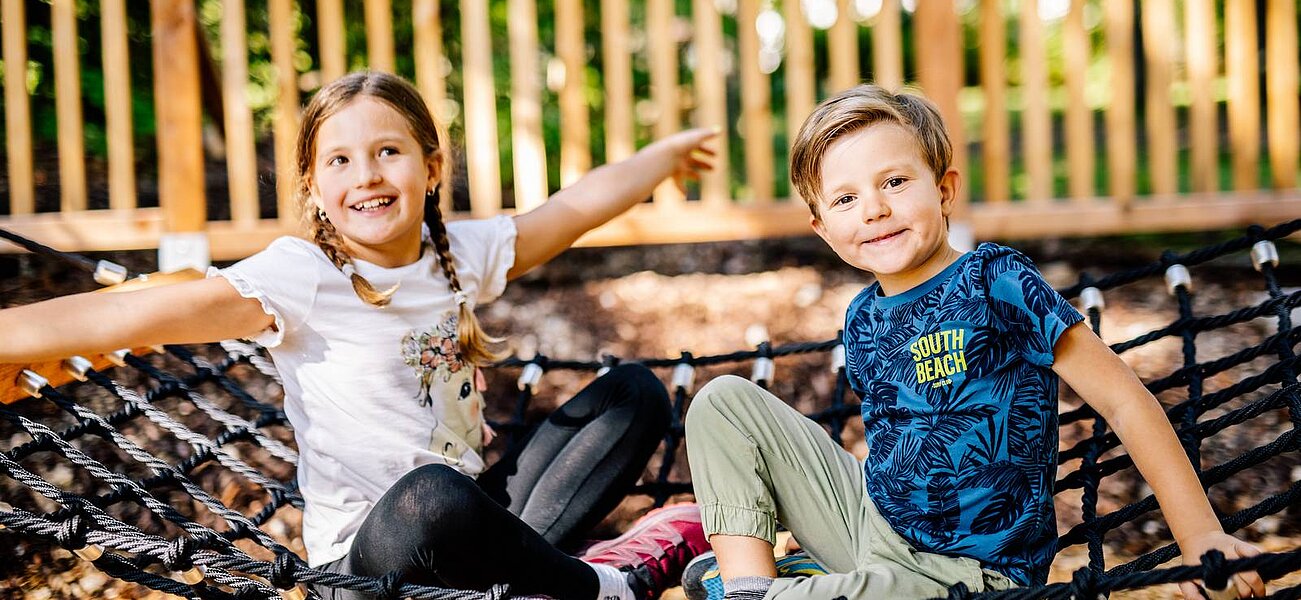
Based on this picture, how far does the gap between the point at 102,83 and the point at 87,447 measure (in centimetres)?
193

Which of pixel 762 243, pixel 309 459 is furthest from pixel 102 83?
pixel 309 459

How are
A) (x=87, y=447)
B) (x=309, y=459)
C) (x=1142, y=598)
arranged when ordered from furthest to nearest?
(x=87, y=447), (x=1142, y=598), (x=309, y=459)

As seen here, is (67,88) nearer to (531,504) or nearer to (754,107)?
(754,107)

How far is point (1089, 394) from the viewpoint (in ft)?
4.39

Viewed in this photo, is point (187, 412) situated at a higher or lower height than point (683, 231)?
lower

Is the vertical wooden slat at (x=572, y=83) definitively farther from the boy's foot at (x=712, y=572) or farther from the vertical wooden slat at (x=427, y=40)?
the boy's foot at (x=712, y=572)

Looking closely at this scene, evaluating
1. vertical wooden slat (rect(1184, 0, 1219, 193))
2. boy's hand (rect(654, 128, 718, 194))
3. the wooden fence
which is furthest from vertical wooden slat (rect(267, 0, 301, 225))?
vertical wooden slat (rect(1184, 0, 1219, 193))

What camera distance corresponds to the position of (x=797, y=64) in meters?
3.36

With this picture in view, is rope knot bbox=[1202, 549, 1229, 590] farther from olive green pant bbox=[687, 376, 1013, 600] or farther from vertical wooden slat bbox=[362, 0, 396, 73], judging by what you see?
vertical wooden slat bbox=[362, 0, 396, 73]

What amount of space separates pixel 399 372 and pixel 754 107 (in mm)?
1981

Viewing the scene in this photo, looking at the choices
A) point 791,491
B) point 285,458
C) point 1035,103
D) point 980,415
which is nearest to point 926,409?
point 980,415

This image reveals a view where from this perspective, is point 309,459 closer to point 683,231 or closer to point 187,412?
point 187,412

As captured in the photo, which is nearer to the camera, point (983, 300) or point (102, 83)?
point (983, 300)

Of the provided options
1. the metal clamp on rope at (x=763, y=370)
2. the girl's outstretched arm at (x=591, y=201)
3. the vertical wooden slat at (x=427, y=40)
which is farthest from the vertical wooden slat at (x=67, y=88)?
the metal clamp on rope at (x=763, y=370)
